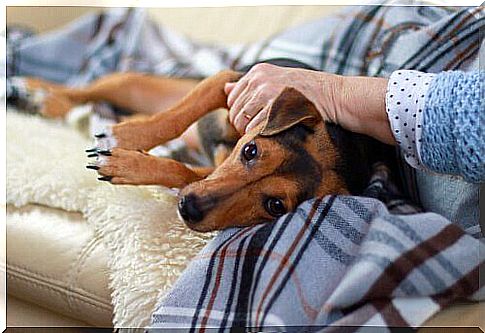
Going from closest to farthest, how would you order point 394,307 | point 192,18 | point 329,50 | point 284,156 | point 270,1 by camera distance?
point 394,307
point 284,156
point 329,50
point 270,1
point 192,18

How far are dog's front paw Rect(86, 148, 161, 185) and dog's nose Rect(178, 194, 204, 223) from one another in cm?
8

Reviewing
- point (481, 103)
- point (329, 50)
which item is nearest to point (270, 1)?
point (329, 50)

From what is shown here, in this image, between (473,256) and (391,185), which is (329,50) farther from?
(473,256)

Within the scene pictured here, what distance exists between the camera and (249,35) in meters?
1.66

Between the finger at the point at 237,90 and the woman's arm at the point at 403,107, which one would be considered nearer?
the woman's arm at the point at 403,107

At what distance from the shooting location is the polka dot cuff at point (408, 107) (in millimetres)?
979

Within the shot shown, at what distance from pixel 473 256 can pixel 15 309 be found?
0.71 meters

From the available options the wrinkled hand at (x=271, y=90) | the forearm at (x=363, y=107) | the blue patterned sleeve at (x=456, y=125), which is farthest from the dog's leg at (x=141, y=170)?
the blue patterned sleeve at (x=456, y=125)

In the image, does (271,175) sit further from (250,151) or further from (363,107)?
(363,107)

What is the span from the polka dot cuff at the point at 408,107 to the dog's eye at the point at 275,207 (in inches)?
6.9

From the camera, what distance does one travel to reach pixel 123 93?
1.57 metres

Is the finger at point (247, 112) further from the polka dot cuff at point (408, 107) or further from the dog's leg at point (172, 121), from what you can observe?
the polka dot cuff at point (408, 107)

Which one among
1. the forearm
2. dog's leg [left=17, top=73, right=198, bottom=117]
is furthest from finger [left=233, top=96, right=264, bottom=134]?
dog's leg [left=17, top=73, right=198, bottom=117]

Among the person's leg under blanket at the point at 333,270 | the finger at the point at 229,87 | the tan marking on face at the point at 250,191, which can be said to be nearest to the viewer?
the person's leg under blanket at the point at 333,270
